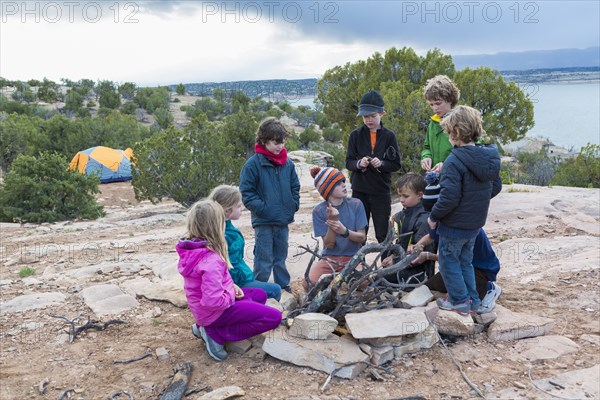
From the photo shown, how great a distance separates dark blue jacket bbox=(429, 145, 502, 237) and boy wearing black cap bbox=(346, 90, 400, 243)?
117cm

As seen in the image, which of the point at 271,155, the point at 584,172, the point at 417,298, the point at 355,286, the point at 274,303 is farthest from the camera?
the point at 584,172

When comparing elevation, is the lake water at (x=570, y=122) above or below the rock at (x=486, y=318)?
above

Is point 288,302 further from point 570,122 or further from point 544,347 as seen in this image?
point 570,122

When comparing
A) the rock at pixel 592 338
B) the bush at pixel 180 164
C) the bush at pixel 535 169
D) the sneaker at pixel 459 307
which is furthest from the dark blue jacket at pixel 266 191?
the bush at pixel 535 169

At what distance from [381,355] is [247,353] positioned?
2.95 ft

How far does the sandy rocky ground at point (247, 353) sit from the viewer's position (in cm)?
299

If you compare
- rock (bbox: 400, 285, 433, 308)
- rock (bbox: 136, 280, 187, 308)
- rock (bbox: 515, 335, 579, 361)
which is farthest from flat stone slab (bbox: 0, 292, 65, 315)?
rock (bbox: 515, 335, 579, 361)

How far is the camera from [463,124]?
3318 millimetres

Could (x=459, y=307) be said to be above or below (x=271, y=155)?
below

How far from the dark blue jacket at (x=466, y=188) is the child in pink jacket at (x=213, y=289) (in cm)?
137

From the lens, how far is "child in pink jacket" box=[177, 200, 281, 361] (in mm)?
3086

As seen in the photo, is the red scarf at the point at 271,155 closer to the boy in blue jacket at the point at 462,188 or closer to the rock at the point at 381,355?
the boy in blue jacket at the point at 462,188

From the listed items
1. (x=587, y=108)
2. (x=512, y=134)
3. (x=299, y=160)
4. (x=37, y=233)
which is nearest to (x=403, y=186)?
(x=37, y=233)

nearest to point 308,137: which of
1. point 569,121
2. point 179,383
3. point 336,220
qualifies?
point 336,220
